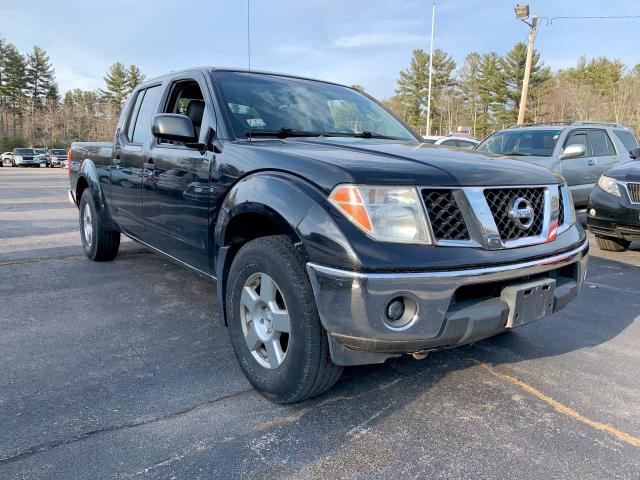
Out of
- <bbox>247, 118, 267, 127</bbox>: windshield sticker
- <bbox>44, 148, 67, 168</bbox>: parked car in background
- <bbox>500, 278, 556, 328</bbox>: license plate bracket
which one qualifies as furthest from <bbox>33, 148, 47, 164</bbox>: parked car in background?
<bbox>500, 278, 556, 328</bbox>: license plate bracket

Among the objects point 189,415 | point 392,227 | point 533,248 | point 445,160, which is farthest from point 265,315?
point 533,248

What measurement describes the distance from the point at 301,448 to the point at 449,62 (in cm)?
6677

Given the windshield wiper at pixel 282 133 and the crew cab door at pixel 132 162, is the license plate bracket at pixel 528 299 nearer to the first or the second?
the windshield wiper at pixel 282 133

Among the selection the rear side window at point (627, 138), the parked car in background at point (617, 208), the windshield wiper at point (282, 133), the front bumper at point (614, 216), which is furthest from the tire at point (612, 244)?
the windshield wiper at point (282, 133)

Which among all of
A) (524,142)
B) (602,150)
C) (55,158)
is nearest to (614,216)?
(524,142)

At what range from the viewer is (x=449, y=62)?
6275cm

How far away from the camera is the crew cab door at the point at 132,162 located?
4.06 meters

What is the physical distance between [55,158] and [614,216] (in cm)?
4798

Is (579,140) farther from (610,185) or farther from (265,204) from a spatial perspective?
(265,204)

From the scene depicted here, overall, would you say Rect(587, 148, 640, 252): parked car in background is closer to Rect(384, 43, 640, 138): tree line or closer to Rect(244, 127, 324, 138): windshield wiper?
Rect(244, 127, 324, 138): windshield wiper

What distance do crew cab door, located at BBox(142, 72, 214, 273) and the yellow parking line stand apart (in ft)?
6.21

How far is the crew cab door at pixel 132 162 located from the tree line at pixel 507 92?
159 ft

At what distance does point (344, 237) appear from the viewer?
2055mm

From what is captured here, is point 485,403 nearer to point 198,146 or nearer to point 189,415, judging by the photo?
point 189,415
